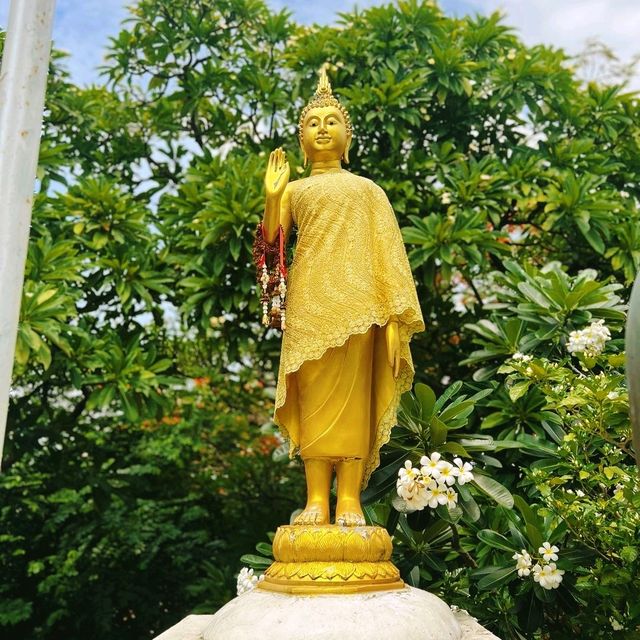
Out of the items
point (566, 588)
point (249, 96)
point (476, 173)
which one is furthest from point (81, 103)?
point (566, 588)

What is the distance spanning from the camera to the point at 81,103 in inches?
272

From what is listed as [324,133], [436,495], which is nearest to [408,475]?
[436,495]

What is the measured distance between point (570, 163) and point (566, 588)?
3459 mm

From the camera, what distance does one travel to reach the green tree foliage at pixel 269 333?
4.18 meters

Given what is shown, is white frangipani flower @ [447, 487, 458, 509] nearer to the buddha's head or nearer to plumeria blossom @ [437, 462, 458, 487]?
plumeria blossom @ [437, 462, 458, 487]

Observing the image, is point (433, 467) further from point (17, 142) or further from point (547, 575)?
point (17, 142)

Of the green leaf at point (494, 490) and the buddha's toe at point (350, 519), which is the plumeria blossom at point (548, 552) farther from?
the buddha's toe at point (350, 519)

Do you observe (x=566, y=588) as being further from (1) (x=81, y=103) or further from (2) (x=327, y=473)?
(1) (x=81, y=103)

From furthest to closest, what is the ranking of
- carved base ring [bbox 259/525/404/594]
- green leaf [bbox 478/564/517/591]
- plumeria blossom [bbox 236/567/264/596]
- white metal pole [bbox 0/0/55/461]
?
plumeria blossom [bbox 236/567/264/596], green leaf [bbox 478/564/517/591], carved base ring [bbox 259/525/404/594], white metal pole [bbox 0/0/55/461]

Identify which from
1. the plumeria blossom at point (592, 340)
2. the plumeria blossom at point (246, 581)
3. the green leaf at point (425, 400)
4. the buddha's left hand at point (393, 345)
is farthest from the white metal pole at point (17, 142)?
the plumeria blossom at point (592, 340)

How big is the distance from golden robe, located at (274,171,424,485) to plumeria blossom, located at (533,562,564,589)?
0.89 meters

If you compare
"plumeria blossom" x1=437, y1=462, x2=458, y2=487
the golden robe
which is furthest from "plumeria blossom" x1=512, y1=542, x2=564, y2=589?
the golden robe

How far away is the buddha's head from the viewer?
12.8 feet

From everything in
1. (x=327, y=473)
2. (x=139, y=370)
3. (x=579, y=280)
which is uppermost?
(x=579, y=280)
